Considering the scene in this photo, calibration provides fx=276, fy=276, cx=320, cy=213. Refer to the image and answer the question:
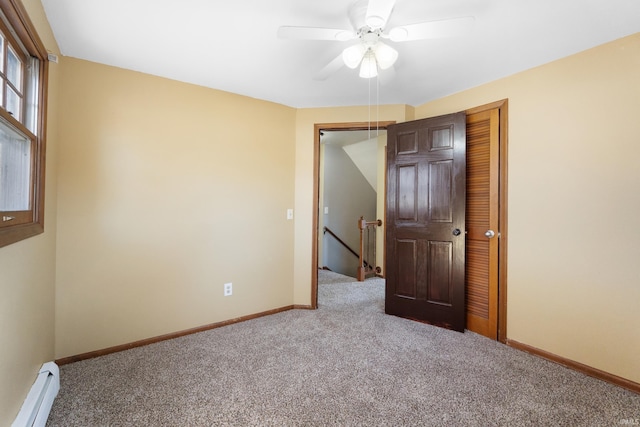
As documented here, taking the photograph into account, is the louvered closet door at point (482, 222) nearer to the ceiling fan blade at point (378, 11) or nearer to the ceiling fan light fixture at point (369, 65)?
the ceiling fan light fixture at point (369, 65)

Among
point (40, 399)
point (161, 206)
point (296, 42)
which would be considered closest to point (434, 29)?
point (296, 42)

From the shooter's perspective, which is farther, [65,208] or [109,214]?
[109,214]

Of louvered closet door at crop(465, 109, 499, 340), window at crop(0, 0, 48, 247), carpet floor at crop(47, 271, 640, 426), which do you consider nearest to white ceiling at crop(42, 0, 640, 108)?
window at crop(0, 0, 48, 247)

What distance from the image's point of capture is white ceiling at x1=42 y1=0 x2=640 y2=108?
1.49 meters

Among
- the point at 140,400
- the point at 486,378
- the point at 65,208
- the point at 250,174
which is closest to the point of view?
the point at 140,400

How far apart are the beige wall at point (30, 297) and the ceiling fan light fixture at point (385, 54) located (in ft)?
5.65

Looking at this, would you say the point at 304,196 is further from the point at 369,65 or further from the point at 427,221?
the point at 369,65

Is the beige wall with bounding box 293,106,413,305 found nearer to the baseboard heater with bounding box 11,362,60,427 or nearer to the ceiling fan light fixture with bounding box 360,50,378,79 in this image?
the ceiling fan light fixture with bounding box 360,50,378,79

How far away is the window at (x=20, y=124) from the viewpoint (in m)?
1.21

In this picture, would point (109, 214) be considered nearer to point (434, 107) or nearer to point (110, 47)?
point (110, 47)

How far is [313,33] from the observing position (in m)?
1.41

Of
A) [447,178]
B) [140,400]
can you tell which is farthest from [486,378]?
[140,400]

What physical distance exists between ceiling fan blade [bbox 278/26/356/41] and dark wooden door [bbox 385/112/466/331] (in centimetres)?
149

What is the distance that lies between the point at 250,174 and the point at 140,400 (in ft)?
6.16
